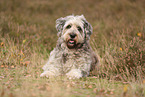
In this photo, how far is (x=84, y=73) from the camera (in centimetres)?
532

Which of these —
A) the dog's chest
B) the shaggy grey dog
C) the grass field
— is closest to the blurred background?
the grass field

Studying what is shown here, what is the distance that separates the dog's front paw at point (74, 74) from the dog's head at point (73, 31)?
637mm

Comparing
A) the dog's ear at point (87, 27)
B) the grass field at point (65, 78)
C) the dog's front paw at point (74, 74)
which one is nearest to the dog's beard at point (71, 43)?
the dog's ear at point (87, 27)

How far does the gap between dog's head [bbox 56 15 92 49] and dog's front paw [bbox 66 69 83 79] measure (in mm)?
637

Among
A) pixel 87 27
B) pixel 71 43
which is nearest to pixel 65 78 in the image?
pixel 71 43

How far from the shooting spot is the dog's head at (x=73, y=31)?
4934 mm

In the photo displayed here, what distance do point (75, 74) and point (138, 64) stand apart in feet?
5.43

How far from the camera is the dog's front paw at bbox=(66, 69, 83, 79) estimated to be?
4.90 m

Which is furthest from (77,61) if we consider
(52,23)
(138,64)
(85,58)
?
(52,23)

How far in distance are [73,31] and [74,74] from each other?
1092 mm

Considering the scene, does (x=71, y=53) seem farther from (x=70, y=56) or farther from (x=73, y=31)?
(x=73, y=31)

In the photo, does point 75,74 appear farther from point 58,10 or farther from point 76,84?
point 58,10

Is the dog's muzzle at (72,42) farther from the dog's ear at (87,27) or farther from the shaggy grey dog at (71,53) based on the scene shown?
the dog's ear at (87,27)

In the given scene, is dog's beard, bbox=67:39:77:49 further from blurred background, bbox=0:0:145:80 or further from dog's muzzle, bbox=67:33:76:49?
blurred background, bbox=0:0:145:80
